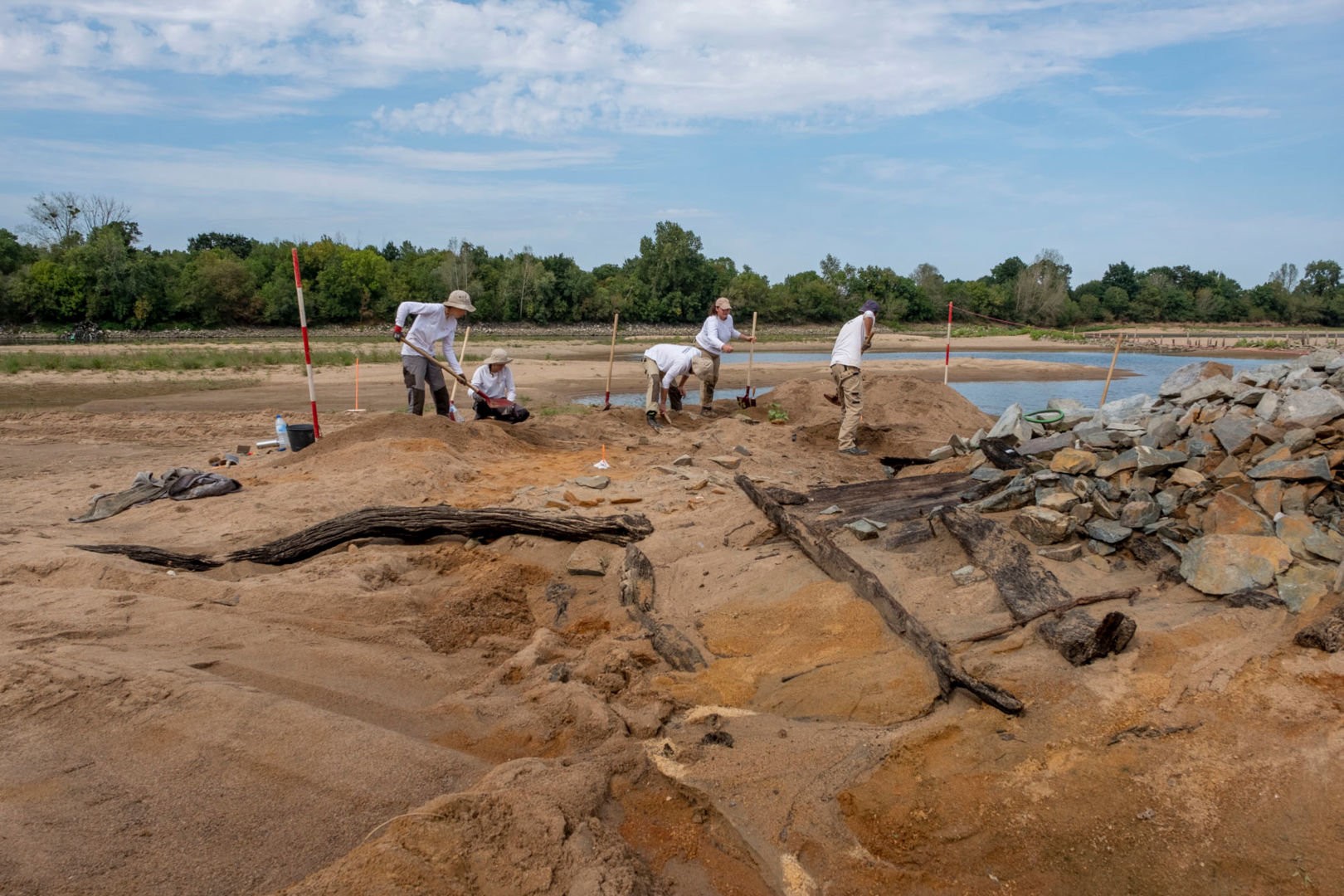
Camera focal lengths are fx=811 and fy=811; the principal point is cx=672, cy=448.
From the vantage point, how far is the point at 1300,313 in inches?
2334

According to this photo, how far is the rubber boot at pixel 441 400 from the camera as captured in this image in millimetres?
9945

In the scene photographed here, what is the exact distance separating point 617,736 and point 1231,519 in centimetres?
364

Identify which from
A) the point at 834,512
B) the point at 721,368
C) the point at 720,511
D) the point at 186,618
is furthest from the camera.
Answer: the point at 721,368

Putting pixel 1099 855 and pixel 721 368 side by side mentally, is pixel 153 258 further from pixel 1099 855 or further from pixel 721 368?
pixel 1099 855

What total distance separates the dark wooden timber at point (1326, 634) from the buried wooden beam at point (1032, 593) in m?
0.64

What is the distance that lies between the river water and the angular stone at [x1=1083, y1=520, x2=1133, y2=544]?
6336 millimetres

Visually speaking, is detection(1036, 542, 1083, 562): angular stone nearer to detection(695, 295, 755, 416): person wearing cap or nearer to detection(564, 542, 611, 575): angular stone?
detection(564, 542, 611, 575): angular stone

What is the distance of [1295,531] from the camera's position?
4.25 m

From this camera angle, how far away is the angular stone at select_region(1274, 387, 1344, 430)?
4.93 m

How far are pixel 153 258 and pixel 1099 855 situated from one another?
2110 inches

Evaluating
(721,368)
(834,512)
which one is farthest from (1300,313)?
(834,512)

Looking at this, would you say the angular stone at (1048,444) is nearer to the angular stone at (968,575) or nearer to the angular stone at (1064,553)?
the angular stone at (1064,553)

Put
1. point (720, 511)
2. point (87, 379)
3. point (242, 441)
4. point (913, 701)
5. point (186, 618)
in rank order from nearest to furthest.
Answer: point (913, 701) → point (186, 618) → point (720, 511) → point (242, 441) → point (87, 379)

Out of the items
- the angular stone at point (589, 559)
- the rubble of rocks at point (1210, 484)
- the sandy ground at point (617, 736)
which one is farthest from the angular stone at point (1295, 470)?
the angular stone at point (589, 559)
